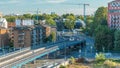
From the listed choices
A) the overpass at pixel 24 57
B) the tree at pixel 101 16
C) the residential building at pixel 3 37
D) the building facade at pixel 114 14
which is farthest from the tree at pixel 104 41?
the residential building at pixel 3 37

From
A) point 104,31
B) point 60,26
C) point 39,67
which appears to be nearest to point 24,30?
point 104,31

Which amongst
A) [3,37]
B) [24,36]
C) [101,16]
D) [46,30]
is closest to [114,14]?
[101,16]

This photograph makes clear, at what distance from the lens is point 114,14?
39.8 m

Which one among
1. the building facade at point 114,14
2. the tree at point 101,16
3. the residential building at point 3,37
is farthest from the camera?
the tree at point 101,16

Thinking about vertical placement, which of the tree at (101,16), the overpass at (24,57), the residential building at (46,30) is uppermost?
the tree at (101,16)

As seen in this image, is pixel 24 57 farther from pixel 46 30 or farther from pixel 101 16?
pixel 101 16

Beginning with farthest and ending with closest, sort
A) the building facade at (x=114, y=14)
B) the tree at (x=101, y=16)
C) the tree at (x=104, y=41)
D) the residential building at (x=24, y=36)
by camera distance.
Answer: the tree at (x=101, y=16), the building facade at (x=114, y=14), the residential building at (x=24, y=36), the tree at (x=104, y=41)

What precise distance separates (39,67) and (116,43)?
10283 millimetres

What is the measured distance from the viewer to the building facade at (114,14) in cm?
3953

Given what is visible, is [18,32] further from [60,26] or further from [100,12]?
[60,26]

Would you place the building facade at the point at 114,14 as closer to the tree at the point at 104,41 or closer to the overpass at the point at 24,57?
the tree at the point at 104,41

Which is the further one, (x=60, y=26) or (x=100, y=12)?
(x=60, y=26)

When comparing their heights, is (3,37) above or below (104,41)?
above

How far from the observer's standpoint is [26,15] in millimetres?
81000
